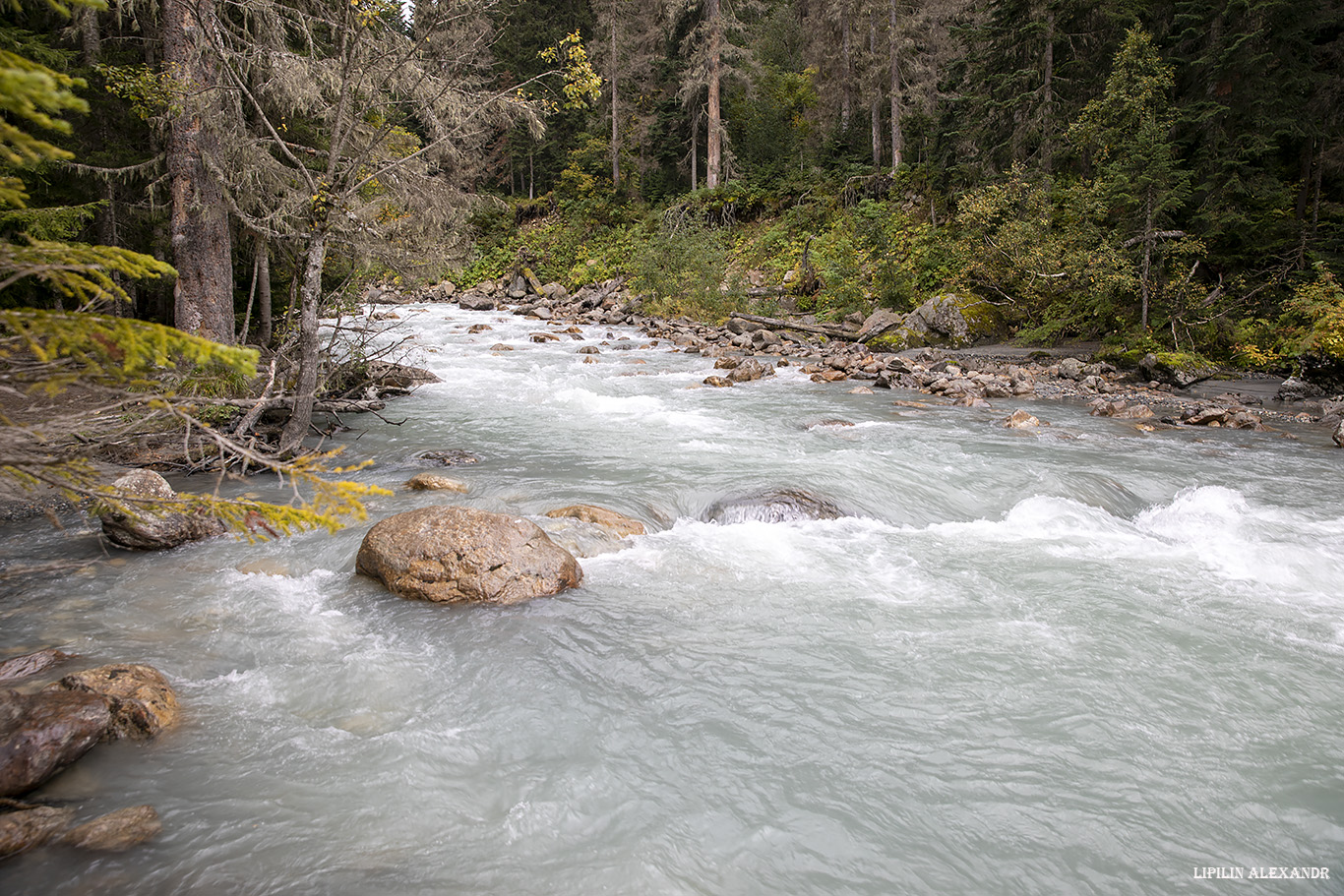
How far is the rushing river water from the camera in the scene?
10.9 feet

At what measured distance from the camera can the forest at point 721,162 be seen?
867 cm

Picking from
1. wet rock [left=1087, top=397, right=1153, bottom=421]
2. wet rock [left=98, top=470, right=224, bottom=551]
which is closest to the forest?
wet rock [left=98, top=470, right=224, bottom=551]

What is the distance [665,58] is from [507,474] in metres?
31.9

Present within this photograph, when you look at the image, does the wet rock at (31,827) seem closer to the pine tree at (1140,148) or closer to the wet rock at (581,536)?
the wet rock at (581,536)

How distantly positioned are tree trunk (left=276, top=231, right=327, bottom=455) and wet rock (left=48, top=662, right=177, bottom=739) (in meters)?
4.08

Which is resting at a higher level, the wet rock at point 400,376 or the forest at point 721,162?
the forest at point 721,162

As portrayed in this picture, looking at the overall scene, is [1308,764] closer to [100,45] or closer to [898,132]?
[100,45]

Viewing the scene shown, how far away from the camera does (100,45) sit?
10.7 m

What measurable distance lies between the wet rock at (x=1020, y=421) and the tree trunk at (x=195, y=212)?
39.7ft

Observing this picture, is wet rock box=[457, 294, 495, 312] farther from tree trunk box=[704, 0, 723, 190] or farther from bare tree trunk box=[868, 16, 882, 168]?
bare tree trunk box=[868, 16, 882, 168]

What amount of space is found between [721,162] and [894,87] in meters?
10.3

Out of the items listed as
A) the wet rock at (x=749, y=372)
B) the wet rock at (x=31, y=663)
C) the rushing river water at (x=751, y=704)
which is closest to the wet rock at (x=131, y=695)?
the rushing river water at (x=751, y=704)

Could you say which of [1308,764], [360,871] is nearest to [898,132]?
[1308,764]

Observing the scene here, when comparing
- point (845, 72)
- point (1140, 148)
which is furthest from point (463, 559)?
point (845, 72)
